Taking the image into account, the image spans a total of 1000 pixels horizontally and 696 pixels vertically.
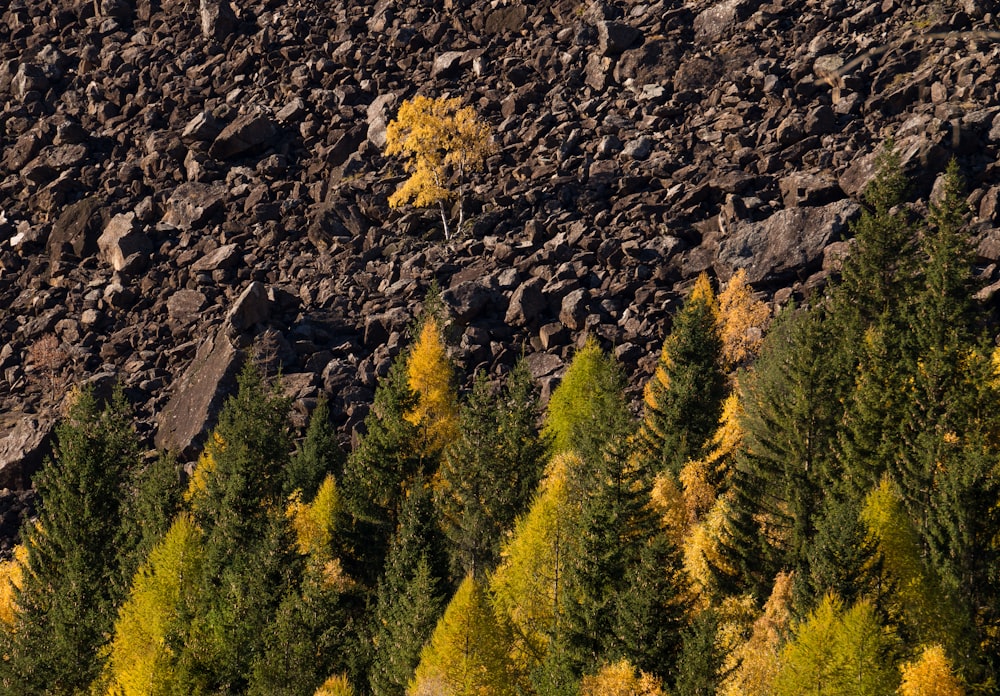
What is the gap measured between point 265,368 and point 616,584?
4983 cm

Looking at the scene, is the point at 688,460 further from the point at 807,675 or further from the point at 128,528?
the point at 128,528

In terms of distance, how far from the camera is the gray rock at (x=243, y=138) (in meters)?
115

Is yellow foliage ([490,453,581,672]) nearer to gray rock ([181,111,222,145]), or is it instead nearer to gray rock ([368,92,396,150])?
gray rock ([368,92,396,150])

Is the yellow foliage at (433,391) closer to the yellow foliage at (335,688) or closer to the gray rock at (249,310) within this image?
the yellow foliage at (335,688)

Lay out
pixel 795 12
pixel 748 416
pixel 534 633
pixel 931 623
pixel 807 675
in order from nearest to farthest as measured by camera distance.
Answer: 1. pixel 807 675
2. pixel 931 623
3. pixel 534 633
4. pixel 748 416
5. pixel 795 12

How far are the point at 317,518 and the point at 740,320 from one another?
3563 cm

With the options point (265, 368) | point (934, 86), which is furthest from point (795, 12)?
point (265, 368)

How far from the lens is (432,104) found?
10831cm

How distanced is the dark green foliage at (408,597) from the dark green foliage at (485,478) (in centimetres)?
220

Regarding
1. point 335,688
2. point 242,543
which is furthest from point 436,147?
point 335,688

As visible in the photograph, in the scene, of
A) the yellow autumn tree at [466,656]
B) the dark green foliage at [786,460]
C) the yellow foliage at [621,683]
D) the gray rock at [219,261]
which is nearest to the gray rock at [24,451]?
the gray rock at [219,261]

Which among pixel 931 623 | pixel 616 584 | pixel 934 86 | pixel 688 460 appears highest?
pixel 616 584

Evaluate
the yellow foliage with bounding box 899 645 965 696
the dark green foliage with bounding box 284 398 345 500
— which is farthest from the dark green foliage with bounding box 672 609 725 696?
the dark green foliage with bounding box 284 398 345 500

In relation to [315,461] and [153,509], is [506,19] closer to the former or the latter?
[315,461]
